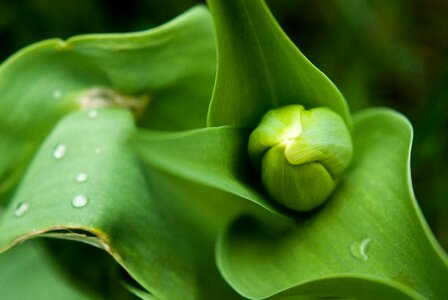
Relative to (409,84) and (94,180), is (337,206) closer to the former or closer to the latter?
(94,180)

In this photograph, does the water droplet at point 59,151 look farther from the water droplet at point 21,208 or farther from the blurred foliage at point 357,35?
the blurred foliage at point 357,35

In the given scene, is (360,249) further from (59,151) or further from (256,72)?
(59,151)

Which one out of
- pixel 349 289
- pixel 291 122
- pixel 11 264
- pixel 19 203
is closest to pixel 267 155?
pixel 291 122

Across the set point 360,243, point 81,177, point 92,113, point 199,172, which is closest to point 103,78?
point 92,113

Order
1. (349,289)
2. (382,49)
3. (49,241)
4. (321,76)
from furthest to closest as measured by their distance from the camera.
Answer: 1. (382,49)
2. (49,241)
3. (321,76)
4. (349,289)

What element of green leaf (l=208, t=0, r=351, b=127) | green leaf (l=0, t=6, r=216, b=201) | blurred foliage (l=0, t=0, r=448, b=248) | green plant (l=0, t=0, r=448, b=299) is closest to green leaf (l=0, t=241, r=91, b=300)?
green plant (l=0, t=0, r=448, b=299)

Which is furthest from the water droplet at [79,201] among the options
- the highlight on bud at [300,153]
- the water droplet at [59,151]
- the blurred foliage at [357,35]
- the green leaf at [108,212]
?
the blurred foliage at [357,35]
